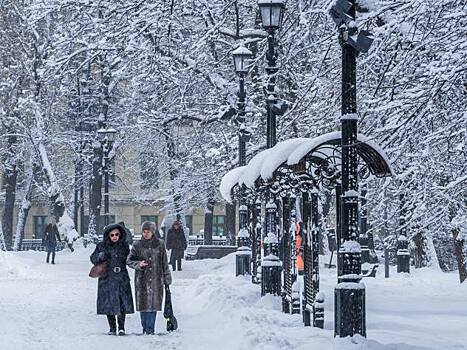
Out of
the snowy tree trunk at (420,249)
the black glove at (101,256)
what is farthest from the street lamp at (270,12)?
the snowy tree trunk at (420,249)

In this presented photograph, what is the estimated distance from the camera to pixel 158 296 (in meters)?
13.8

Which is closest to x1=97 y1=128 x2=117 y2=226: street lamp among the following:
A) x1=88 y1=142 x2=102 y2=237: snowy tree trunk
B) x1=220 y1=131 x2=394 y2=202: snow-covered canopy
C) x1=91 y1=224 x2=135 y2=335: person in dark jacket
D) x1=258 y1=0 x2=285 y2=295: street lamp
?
x1=88 y1=142 x2=102 y2=237: snowy tree trunk

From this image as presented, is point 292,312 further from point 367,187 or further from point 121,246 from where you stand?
point 367,187

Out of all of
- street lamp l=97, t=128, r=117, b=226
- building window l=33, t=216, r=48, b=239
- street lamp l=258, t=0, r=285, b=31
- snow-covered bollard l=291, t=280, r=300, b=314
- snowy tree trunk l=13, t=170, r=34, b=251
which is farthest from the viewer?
building window l=33, t=216, r=48, b=239

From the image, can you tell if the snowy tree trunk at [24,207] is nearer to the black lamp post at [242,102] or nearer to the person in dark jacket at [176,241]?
the person in dark jacket at [176,241]

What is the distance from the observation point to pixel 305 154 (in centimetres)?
1133

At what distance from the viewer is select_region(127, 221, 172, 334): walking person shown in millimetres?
13719

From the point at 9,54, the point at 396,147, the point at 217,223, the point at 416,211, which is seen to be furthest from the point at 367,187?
the point at 217,223

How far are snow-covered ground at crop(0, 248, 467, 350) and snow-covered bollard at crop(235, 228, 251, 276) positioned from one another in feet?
2.56

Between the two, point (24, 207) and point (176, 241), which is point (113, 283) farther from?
point (24, 207)

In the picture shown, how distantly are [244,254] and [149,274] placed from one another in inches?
409

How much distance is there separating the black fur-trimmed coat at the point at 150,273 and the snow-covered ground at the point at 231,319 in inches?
18.1

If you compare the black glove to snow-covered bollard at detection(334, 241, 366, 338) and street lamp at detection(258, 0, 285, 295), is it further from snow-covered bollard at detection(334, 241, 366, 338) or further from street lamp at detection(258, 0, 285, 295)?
snow-covered bollard at detection(334, 241, 366, 338)

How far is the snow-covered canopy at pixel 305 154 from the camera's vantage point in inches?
442
